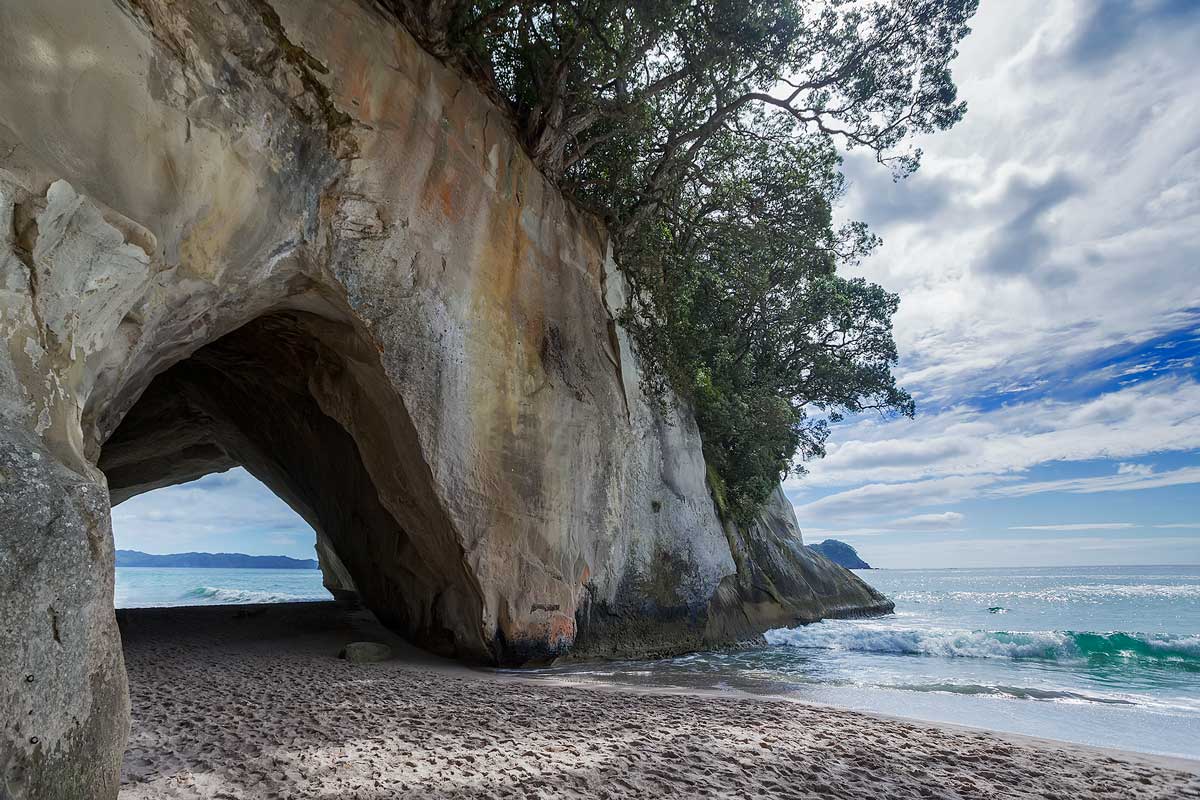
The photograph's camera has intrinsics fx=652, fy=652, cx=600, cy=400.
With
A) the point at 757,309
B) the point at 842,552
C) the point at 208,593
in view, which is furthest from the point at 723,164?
the point at 842,552

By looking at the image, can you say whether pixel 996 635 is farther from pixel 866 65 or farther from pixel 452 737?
pixel 452 737

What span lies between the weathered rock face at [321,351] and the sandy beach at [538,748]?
1.13 meters

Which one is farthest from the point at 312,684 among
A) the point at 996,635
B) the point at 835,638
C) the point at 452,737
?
the point at 996,635

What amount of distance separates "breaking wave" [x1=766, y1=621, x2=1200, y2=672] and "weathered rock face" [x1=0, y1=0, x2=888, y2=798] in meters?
2.12

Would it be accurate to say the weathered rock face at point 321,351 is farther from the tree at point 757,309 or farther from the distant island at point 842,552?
the distant island at point 842,552

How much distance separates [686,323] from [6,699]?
38.9 ft

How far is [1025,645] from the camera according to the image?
12.5 meters

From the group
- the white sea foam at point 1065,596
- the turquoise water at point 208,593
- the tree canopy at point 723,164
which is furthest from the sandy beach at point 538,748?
the white sea foam at point 1065,596

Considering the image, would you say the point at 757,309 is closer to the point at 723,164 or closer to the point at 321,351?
the point at 723,164

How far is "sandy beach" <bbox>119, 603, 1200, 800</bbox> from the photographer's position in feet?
11.8

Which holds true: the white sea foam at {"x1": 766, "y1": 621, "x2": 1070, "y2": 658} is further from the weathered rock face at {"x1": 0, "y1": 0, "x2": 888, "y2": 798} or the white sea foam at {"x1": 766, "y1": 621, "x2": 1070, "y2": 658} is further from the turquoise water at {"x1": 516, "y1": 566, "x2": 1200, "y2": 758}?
the weathered rock face at {"x1": 0, "y1": 0, "x2": 888, "y2": 798}

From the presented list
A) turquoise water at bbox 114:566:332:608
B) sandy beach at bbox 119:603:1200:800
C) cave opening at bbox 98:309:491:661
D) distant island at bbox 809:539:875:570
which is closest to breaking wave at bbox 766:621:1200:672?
cave opening at bbox 98:309:491:661

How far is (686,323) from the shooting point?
13.3 meters

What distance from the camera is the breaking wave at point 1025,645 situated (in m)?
12.1
